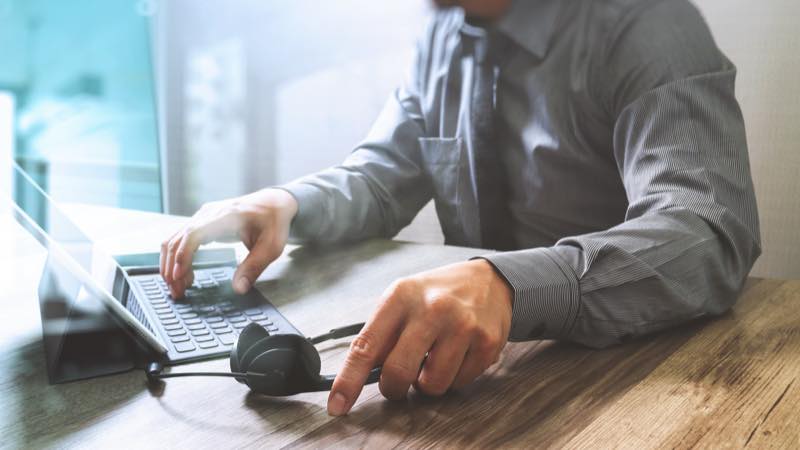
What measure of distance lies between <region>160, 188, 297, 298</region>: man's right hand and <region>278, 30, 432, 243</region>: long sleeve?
45mm

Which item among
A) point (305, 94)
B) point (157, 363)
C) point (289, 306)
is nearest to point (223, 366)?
point (157, 363)

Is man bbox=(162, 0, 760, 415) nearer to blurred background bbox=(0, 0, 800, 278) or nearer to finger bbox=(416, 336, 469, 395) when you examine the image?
finger bbox=(416, 336, 469, 395)

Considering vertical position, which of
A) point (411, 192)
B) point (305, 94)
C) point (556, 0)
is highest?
point (556, 0)

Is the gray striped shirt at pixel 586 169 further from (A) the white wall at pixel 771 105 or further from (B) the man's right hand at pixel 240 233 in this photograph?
(A) the white wall at pixel 771 105

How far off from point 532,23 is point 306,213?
345 millimetres

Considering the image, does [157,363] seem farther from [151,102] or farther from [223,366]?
[151,102]

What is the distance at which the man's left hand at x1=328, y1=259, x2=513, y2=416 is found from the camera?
1.24ft

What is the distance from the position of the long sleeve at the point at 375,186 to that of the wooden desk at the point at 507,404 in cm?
30

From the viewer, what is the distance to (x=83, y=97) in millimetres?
669

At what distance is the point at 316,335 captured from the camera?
50 centimetres

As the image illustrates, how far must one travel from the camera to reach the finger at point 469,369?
40cm

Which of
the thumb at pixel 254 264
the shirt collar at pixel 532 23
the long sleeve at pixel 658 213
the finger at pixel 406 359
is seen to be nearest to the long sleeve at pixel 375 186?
the thumb at pixel 254 264

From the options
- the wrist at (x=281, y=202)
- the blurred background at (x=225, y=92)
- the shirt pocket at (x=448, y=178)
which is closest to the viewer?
the blurred background at (x=225, y=92)

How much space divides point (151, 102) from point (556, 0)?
1.69 ft
